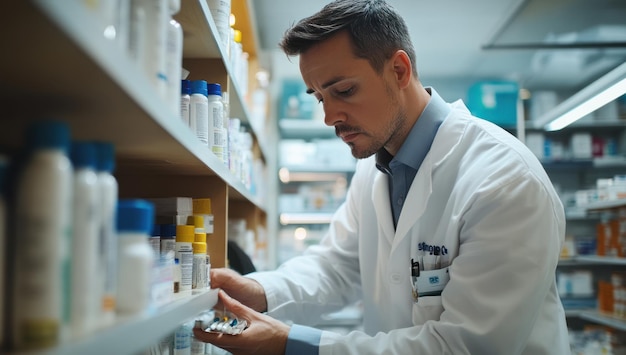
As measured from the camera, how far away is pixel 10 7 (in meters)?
0.46

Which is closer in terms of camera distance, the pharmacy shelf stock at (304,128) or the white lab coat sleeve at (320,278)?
the white lab coat sleeve at (320,278)

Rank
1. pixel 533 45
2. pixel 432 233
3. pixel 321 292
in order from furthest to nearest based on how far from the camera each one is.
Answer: pixel 533 45 < pixel 321 292 < pixel 432 233

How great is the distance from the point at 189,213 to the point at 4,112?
2.35 ft

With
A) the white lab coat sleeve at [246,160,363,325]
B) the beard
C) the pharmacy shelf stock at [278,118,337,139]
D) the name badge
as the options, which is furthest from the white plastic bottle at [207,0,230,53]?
the pharmacy shelf stock at [278,118,337,139]

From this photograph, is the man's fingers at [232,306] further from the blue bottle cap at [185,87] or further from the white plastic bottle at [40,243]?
the white plastic bottle at [40,243]

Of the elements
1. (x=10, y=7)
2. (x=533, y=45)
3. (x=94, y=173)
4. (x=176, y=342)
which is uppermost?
(x=533, y=45)

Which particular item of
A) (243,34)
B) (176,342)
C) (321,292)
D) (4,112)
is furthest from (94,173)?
(243,34)

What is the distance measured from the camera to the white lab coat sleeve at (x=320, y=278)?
6.07 feet

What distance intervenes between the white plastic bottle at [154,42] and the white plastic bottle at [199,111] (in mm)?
394

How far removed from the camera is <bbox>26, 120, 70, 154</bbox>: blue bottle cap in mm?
551

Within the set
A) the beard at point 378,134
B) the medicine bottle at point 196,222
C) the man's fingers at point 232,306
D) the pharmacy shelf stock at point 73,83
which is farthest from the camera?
the beard at point 378,134

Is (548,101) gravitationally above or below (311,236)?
above

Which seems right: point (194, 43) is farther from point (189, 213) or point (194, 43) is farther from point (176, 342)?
point (176, 342)

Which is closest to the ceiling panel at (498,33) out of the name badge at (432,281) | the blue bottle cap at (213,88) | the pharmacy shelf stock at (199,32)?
the pharmacy shelf stock at (199,32)
